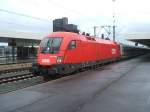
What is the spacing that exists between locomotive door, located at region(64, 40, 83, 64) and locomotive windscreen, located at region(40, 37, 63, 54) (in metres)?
0.74

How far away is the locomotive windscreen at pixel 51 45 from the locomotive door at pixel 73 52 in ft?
2.42

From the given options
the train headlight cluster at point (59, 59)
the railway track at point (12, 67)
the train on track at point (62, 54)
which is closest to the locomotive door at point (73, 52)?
the train on track at point (62, 54)

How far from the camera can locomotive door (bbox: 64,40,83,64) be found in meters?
20.1

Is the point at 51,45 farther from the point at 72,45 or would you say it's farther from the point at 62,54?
the point at 72,45

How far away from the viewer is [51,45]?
20062 millimetres

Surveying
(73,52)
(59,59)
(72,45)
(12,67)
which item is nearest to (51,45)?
(59,59)

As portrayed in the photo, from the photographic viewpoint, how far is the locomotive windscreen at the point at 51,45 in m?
19.7

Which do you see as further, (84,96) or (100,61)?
(100,61)

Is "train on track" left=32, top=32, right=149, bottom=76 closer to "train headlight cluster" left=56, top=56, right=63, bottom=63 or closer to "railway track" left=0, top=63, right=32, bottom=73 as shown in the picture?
"train headlight cluster" left=56, top=56, right=63, bottom=63

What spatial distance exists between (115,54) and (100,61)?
31.9 ft

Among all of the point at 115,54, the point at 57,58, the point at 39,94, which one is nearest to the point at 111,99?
the point at 39,94

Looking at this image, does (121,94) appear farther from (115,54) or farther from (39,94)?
(115,54)

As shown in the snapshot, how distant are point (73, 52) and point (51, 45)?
1796mm

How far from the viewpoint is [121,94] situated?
12562mm
